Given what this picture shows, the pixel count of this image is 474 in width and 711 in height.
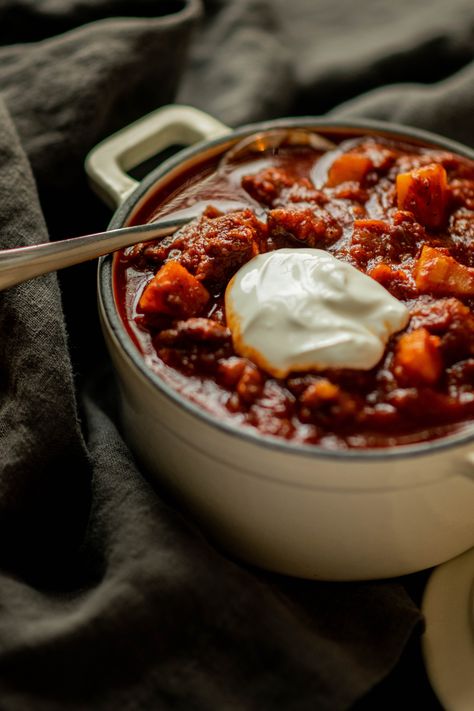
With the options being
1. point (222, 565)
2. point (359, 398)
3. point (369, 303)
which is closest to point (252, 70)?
point (369, 303)

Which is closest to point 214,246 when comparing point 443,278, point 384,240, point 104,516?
point 384,240

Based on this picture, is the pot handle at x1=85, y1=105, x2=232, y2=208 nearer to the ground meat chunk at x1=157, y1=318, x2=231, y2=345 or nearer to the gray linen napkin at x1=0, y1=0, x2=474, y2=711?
the gray linen napkin at x1=0, y1=0, x2=474, y2=711

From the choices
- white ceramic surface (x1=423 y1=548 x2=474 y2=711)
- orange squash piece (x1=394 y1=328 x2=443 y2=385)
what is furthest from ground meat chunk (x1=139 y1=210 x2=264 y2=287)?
white ceramic surface (x1=423 y1=548 x2=474 y2=711)

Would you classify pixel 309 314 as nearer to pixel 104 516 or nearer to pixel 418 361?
pixel 418 361

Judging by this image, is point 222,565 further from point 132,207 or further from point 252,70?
point 252,70

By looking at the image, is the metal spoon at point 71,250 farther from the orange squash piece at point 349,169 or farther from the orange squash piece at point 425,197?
the orange squash piece at point 425,197

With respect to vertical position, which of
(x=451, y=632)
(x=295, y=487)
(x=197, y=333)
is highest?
(x=197, y=333)
